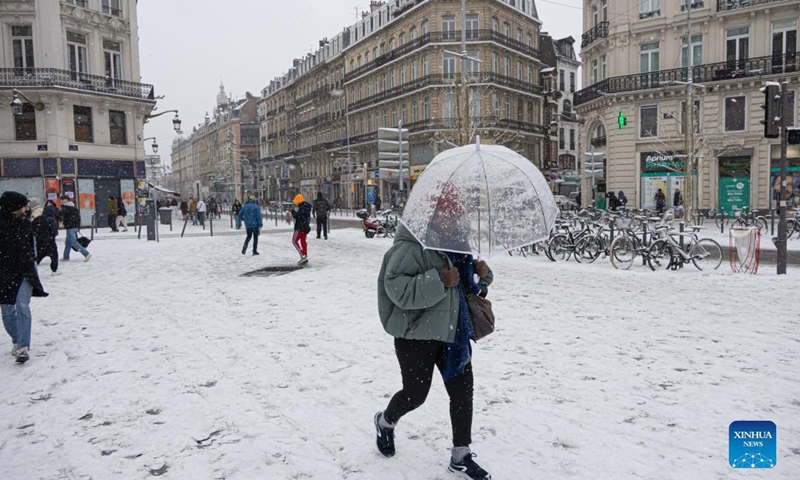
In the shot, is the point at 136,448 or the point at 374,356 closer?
the point at 136,448

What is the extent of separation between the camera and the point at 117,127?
32125 mm

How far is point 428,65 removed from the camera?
4525cm

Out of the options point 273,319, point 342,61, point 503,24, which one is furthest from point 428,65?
point 273,319

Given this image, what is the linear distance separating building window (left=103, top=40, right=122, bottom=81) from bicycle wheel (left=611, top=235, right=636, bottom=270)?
99.9ft

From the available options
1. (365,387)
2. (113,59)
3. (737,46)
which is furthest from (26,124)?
(737,46)

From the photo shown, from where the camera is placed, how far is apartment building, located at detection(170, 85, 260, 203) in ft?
294

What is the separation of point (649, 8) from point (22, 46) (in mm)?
34575

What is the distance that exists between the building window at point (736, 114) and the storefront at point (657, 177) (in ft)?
9.49

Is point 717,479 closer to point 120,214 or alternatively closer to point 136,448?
point 136,448

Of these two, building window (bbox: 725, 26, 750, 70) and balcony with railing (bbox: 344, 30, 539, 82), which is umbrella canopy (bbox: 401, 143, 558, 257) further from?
balcony with railing (bbox: 344, 30, 539, 82)

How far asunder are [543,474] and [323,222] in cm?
1867

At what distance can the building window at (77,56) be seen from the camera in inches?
1176

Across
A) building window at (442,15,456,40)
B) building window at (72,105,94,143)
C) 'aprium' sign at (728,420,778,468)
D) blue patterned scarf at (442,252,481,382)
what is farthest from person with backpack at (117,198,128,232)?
'aprium' sign at (728,420,778,468)

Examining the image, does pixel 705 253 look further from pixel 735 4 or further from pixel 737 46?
pixel 735 4
